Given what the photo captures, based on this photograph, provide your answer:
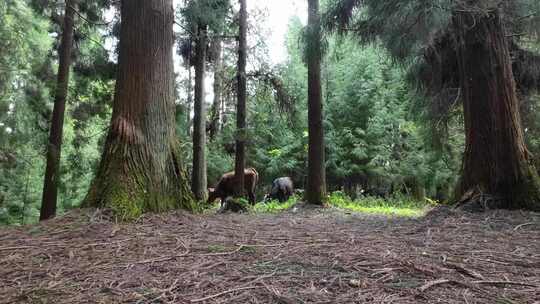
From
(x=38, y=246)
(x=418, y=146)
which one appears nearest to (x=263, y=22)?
(x=38, y=246)

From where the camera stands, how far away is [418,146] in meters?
19.1

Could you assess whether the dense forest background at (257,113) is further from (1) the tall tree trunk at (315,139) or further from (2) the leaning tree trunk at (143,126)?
(2) the leaning tree trunk at (143,126)

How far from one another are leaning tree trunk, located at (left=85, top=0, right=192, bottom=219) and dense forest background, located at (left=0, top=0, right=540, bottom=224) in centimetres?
224

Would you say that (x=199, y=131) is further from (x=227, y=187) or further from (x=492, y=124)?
(x=492, y=124)

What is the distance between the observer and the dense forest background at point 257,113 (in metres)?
9.02

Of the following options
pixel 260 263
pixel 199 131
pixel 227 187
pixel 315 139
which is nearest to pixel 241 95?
pixel 199 131

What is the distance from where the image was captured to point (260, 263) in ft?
9.05

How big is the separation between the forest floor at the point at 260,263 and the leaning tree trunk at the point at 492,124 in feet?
4.20

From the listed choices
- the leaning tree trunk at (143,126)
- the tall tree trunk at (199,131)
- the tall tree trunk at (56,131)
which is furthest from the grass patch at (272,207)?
the tall tree trunk at (56,131)

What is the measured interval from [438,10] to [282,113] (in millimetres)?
6123

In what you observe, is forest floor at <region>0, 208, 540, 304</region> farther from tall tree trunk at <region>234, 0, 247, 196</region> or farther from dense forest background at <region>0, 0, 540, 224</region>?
tall tree trunk at <region>234, 0, 247, 196</region>

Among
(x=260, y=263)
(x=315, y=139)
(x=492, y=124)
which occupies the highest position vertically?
(x=315, y=139)

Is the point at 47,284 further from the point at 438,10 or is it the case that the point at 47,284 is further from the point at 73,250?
the point at 438,10

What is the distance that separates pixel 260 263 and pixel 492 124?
4.35 m
